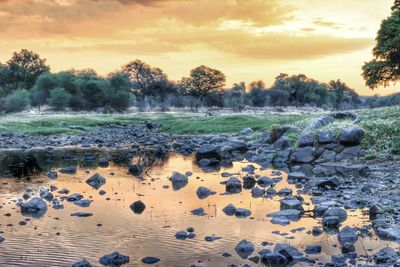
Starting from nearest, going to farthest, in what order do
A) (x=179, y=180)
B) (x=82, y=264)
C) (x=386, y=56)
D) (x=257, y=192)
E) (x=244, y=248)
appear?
(x=82, y=264) → (x=244, y=248) → (x=257, y=192) → (x=179, y=180) → (x=386, y=56)

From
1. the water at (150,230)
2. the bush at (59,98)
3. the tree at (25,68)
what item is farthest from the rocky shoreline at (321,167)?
the tree at (25,68)

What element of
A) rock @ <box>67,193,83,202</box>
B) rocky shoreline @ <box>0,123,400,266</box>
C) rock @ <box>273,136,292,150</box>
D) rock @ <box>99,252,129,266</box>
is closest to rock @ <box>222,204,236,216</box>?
rocky shoreline @ <box>0,123,400,266</box>

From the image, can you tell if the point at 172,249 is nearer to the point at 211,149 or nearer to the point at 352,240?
the point at 352,240

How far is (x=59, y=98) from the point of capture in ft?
376

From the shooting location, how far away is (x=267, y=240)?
50.0 feet

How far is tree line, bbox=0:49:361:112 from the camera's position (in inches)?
4852

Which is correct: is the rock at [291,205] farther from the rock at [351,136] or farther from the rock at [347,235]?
the rock at [351,136]

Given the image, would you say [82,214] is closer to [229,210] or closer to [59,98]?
[229,210]

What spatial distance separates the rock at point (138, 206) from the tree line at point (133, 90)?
10004 cm

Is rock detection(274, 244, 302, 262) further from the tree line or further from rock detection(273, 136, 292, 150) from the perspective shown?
the tree line

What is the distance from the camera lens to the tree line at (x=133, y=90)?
123250mm

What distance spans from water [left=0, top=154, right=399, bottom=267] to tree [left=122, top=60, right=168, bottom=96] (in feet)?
535

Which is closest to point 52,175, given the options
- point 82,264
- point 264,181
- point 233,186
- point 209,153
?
point 233,186

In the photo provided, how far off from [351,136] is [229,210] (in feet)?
64.7
